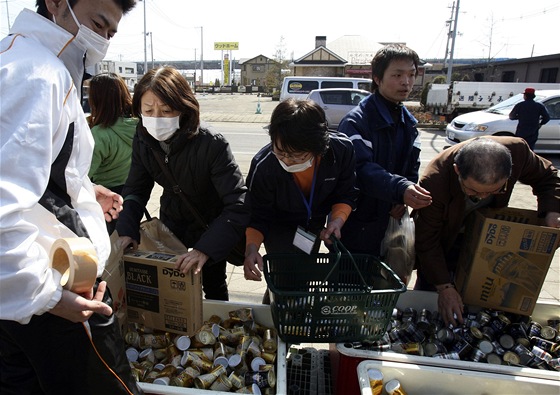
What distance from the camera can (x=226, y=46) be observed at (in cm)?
6375

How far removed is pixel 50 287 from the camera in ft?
3.35

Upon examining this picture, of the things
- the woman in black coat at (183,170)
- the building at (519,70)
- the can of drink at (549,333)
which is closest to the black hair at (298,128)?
the woman in black coat at (183,170)

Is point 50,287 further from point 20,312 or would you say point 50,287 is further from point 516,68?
point 516,68

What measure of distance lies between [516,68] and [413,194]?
31.5m

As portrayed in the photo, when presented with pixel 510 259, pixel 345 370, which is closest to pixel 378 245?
pixel 510 259

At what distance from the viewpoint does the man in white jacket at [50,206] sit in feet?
3.09

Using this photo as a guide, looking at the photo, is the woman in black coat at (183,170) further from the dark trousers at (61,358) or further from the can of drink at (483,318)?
the can of drink at (483,318)

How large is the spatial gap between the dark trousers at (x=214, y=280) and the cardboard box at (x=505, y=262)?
1.48 m

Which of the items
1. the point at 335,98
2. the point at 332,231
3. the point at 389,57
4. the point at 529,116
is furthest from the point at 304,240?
the point at 335,98

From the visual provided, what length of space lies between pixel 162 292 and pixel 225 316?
1.51 ft

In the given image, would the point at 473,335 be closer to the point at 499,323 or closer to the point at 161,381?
the point at 499,323

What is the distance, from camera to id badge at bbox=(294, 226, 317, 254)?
2111 mm

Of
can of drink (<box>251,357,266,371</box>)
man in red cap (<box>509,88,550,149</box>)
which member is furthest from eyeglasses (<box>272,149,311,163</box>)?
man in red cap (<box>509,88,550,149</box>)

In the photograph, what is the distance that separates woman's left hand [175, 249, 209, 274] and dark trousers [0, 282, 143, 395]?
0.47 metres
